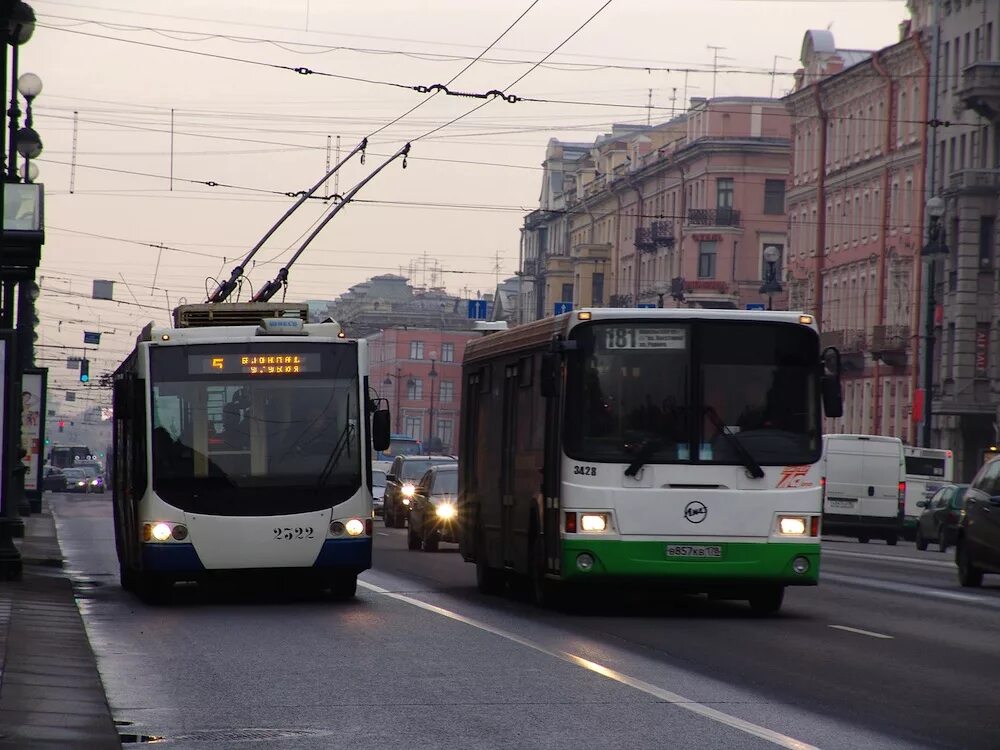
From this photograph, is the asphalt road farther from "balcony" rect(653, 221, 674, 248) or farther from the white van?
"balcony" rect(653, 221, 674, 248)

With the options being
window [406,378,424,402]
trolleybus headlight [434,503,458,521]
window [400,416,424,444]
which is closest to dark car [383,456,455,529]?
trolleybus headlight [434,503,458,521]

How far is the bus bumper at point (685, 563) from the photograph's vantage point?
1836 centimetres

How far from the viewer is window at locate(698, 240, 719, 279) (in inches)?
4026

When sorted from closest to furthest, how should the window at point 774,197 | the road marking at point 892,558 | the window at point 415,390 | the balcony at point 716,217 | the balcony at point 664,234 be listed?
1. the road marking at point 892,558
2. the balcony at point 716,217
3. the window at point 774,197
4. the balcony at point 664,234
5. the window at point 415,390

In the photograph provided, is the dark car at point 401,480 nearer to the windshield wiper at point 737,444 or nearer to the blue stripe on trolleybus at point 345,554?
the blue stripe on trolleybus at point 345,554

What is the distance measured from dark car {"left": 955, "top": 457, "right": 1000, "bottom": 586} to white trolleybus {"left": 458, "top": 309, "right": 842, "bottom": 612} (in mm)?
7076

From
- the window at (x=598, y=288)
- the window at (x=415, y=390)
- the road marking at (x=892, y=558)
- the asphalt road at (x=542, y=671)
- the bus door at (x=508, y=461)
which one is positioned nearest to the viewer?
the asphalt road at (x=542, y=671)

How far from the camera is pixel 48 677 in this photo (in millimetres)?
12430

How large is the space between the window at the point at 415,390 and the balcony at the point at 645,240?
57.4 m

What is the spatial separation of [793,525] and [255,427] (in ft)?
15.9

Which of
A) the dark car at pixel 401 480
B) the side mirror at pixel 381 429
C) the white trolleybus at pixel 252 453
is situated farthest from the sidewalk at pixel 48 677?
the dark car at pixel 401 480

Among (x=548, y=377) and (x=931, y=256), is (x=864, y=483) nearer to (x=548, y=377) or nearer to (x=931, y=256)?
(x=931, y=256)

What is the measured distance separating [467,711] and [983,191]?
59.8m

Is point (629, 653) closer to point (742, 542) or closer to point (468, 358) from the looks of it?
point (742, 542)
